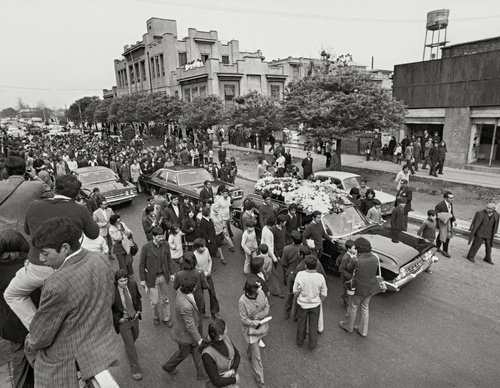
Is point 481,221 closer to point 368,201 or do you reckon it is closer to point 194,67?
point 368,201

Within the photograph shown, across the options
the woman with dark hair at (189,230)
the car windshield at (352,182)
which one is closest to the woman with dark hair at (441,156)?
the car windshield at (352,182)

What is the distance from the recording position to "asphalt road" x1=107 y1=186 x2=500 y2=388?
4793 mm

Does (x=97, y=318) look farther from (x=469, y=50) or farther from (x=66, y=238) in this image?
(x=469, y=50)

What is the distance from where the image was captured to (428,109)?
20547 mm

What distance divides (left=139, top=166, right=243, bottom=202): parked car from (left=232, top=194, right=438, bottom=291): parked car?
421 centimetres

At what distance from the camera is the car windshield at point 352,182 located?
38.6 feet

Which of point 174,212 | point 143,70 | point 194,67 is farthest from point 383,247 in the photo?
point 143,70

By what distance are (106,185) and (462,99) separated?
1913cm

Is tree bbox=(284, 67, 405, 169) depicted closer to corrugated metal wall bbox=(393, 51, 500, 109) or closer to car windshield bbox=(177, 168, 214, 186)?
corrugated metal wall bbox=(393, 51, 500, 109)

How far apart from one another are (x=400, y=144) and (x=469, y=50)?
6.44m

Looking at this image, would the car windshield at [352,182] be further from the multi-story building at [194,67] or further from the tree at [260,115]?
the multi-story building at [194,67]

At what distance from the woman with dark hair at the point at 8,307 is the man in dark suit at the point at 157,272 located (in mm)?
2359

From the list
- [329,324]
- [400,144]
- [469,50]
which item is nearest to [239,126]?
[400,144]

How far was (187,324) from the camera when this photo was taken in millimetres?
4305
